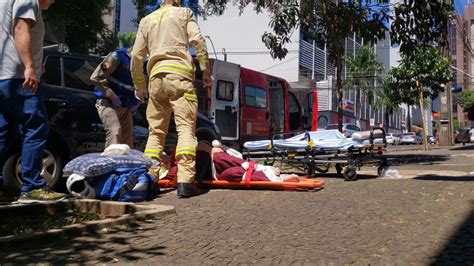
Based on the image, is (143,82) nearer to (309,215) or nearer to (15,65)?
(15,65)

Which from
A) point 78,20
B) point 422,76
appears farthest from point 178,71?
point 422,76

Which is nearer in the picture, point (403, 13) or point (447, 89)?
point (403, 13)

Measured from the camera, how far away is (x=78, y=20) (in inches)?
618

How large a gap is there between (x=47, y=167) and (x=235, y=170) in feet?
7.45

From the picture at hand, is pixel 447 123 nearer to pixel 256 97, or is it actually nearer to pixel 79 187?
pixel 256 97

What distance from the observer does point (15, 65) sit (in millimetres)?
4051

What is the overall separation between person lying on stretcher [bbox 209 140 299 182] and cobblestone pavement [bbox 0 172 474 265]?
650mm

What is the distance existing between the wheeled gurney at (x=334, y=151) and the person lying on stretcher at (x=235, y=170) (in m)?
1.69

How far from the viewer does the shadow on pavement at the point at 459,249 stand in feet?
9.08

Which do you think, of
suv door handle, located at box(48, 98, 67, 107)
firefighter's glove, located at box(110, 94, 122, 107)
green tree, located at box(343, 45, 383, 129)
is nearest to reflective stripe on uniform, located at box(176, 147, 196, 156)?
firefighter's glove, located at box(110, 94, 122, 107)

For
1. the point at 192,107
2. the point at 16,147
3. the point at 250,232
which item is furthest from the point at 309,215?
the point at 16,147

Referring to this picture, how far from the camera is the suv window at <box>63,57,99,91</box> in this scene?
6294 mm

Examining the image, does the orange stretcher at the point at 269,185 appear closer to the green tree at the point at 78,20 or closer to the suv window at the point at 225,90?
the suv window at the point at 225,90

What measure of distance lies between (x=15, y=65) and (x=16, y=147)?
124 cm
